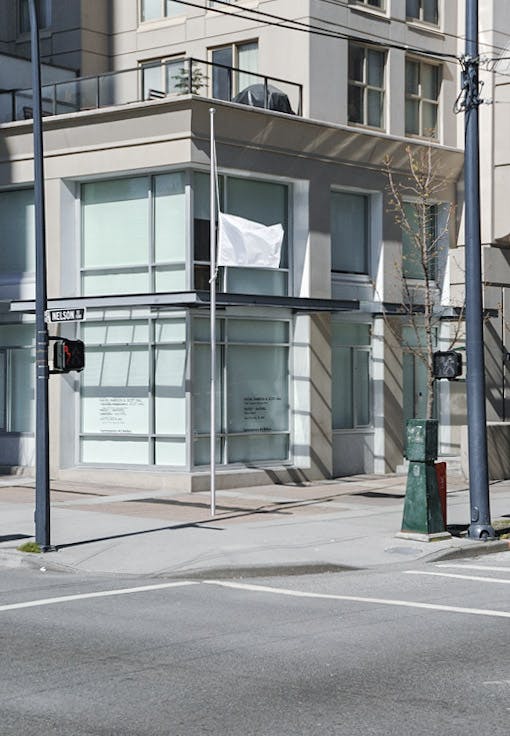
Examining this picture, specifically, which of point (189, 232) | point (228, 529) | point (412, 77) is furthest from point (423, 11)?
point (228, 529)

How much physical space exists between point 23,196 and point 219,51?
5.60 meters

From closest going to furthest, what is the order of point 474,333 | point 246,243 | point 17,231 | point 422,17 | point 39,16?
1. point 474,333
2. point 246,243
3. point 17,231
4. point 422,17
5. point 39,16

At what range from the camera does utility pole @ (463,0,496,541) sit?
55.0 ft

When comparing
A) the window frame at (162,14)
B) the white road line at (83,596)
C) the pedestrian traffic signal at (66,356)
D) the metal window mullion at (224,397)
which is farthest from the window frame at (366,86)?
the white road line at (83,596)

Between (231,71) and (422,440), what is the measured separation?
1177 cm

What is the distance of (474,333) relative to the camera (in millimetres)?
16859

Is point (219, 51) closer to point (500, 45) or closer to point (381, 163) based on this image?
point (381, 163)

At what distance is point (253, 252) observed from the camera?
2269 centimetres

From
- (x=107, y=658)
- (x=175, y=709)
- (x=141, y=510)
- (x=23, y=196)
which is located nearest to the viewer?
(x=175, y=709)

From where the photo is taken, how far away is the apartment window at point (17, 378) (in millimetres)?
26594

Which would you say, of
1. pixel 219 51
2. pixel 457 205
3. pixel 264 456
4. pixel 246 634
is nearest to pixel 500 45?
pixel 457 205

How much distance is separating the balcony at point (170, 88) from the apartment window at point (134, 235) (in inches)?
69.1

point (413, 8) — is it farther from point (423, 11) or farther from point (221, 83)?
point (221, 83)

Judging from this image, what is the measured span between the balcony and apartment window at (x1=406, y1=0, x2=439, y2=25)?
457 cm
